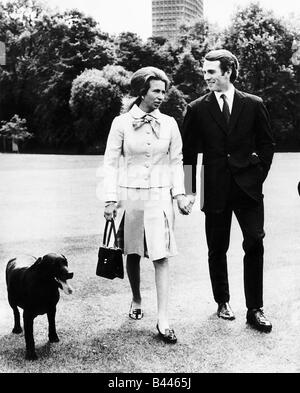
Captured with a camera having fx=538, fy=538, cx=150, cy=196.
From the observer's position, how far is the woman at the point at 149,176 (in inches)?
170

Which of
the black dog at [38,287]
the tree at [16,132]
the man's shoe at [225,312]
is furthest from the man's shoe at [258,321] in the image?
the tree at [16,132]

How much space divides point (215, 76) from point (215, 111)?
288 millimetres

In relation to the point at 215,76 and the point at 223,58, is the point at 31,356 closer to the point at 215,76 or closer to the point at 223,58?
the point at 215,76

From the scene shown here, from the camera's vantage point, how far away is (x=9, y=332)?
444 cm

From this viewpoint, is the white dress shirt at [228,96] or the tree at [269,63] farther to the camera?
the tree at [269,63]

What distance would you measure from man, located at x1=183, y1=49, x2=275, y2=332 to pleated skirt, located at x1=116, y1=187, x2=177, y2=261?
12.3 inches

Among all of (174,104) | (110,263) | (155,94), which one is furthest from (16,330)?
(174,104)

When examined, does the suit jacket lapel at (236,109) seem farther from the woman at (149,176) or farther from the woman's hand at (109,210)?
the woman's hand at (109,210)

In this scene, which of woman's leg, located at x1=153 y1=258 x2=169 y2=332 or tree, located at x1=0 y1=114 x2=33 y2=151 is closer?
woman's leg, located at x1=153 y1=258 x2=169 y2=332

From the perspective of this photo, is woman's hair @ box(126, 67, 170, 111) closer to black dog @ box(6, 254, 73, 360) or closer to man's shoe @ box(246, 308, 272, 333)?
black dog @ box(6, 254, 73, 360)

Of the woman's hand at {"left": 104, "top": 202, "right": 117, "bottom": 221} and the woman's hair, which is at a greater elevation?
the woman's hair

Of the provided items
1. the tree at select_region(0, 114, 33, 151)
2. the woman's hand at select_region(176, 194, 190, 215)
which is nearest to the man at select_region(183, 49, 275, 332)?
the woman's hand at select_region(176, 194, 190, 215)

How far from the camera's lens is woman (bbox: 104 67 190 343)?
432 centimetres

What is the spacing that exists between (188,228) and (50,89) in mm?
30596
